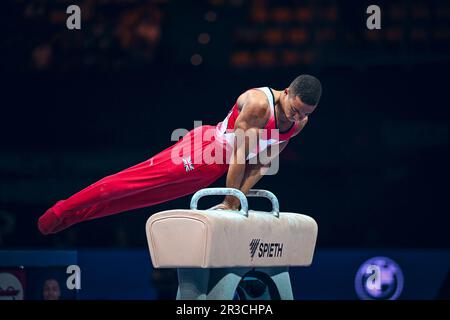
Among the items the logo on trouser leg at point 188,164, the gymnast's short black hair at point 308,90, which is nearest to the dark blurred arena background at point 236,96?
the logo on trouser leg at point 188,164

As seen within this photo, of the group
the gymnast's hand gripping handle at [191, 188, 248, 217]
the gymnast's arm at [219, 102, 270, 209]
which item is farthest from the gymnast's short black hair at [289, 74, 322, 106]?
the gymnast's hand gripping handle at [191, 188, 248, 217]

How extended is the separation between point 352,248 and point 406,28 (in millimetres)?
2622

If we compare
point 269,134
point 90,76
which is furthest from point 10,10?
point 269,134

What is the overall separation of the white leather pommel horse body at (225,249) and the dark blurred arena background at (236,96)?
4.13m

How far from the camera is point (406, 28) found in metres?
10.3

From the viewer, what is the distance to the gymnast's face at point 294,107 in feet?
18.7

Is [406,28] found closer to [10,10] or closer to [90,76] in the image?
[90,76]

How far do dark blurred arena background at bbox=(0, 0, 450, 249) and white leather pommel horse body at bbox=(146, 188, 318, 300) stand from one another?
4131 millimetres

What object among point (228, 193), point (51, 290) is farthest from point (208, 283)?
point (51, 290)

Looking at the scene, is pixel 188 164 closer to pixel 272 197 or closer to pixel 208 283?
pixel 272 197

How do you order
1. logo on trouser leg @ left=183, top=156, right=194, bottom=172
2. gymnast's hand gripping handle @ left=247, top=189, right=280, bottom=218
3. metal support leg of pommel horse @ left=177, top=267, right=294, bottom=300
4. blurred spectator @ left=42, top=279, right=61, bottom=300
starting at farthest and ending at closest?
blurred spectator @ left=42, top=279, right=61, bottom=300 < logo on trouser leg @ left=183, top=156, right=194, bottom=172 < gymnast's hand gripping handle @ left=247, top=189, right=280, bottom=218 < metal support leg of pommel horse @ left=177, top=267, right=294, bottom=300

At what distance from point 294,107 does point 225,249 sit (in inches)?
47.1

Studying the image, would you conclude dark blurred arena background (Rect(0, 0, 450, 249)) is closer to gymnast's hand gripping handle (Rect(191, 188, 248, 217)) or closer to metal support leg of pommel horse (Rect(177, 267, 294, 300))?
gymnast's hand gripping handle (Rect(191, 188, 248, 217))

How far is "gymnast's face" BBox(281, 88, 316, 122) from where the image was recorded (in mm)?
5711
